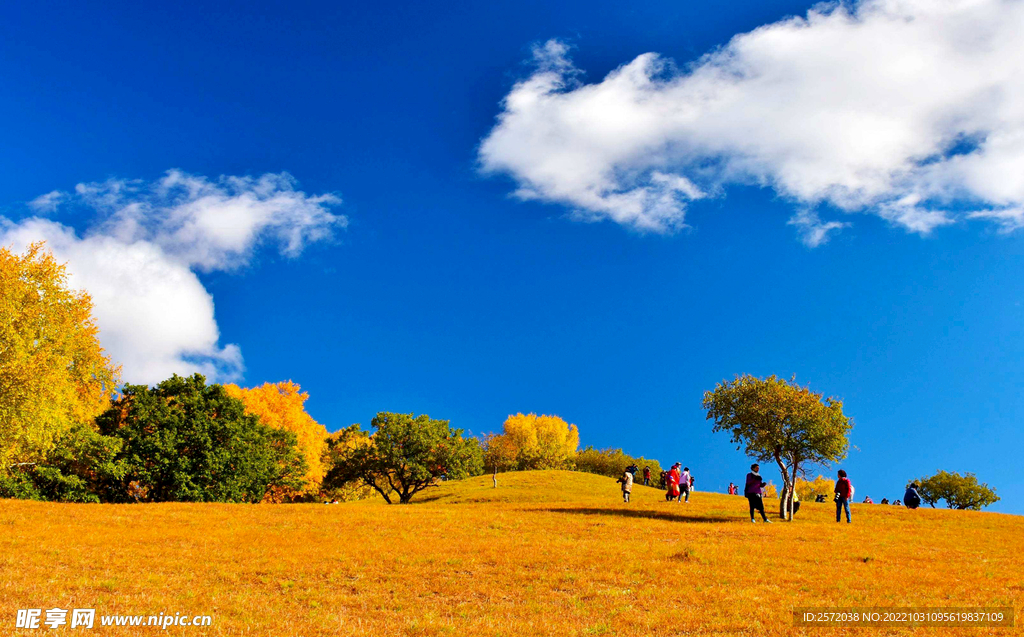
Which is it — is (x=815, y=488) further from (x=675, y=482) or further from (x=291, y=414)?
(x=291, y=414)

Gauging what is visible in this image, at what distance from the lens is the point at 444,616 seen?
15.8 metres

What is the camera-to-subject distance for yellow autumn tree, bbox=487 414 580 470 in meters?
151

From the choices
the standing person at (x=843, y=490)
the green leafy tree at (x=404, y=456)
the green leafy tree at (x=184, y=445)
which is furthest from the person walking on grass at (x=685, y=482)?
the green leafy tree at (x=184, y=445)

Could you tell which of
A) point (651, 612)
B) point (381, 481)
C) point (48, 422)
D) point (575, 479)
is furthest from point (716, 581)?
point (575, 479)

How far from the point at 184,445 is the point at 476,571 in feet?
126

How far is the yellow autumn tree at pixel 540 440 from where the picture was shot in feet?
496

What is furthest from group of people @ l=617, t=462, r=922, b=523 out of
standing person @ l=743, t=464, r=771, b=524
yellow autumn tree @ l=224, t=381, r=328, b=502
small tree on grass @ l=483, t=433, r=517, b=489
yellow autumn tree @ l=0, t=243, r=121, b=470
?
small tree on grass @ l=483, t=433, r=517, b=489

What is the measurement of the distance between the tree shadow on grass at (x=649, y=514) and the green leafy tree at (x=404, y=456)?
29044mm

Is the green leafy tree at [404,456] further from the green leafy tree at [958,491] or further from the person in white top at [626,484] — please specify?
the green leafy tree at [958,491]

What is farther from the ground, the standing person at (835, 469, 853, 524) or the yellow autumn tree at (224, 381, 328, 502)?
the yellow autumn tree at (224, 381, 328, 502)

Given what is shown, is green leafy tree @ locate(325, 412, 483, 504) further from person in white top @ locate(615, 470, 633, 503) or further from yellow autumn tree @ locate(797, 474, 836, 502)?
yellow autumn tree @ locate(797, 474, 836, 502)

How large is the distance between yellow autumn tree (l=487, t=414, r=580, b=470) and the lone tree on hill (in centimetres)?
10174

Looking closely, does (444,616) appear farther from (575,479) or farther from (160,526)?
(575,479)

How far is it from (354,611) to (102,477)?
141 feet
